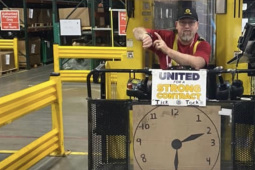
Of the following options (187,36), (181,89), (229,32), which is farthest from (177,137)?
(229,32)

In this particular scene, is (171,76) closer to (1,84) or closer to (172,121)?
(172,121)

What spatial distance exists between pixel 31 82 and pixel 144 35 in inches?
300

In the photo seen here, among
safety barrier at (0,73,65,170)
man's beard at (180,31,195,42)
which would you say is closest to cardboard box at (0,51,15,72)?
safety barrier at (0,73,65,170)

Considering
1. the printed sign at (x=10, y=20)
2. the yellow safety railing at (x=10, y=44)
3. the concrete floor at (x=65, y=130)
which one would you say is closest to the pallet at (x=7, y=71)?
the yellow safety railing at (x=10, y=44)

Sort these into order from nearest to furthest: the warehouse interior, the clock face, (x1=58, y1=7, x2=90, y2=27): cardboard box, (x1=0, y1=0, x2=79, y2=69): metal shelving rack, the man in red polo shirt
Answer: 1. the clock face
2. the warehouse interior
3. the man in red polo shirt
4. (x1=58, y1=7, x2=90, y2=27): cardboard box
5. (x1=0, y1=0, x2=79, y2=69): metal shelving rack

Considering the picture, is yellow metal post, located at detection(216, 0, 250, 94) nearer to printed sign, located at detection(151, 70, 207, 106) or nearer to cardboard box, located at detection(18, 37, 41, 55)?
printed sign, located at detection(151, 70, 207, 106)

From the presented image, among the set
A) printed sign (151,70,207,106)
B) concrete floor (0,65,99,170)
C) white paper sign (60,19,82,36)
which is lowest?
concrete floor (0,65,99,170)

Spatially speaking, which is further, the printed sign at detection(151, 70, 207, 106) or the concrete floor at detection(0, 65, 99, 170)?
the concrete floor at detection(0, 65, 99, 170)

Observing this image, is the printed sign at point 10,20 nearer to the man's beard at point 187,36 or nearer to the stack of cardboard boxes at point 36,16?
the stack of cardboard boxes at point 36,16

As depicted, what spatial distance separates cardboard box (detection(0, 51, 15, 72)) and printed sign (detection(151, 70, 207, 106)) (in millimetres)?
9689

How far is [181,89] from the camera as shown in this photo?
2.88 metres

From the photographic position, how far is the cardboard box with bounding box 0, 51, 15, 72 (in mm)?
11780

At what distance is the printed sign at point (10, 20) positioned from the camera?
12078 mm

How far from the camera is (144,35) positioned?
3.58m
